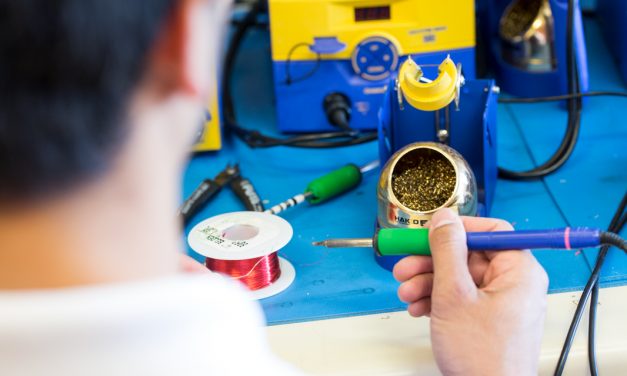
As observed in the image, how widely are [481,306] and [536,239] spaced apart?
0.08 meters

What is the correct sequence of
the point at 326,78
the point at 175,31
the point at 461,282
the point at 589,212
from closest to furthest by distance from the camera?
the point at 175,31 → the point at 461,282 → the point at 589,212 → the point at 326,78

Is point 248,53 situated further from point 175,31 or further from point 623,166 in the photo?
point 175,31

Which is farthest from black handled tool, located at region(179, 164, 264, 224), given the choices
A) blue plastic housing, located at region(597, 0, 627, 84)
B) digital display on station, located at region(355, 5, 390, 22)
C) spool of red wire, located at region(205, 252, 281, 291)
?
blue plastic housing, located at region(597, 0, 627, 84)

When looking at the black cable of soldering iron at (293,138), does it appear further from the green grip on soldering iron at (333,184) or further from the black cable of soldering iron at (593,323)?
the black cable of soldering iron at (593,323)

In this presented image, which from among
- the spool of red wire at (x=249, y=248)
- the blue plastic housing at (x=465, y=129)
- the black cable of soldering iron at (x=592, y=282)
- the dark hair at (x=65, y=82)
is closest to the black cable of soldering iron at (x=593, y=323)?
the black cable of soldering iron at (x=592, y=282)

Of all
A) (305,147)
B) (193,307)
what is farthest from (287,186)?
(193,307)

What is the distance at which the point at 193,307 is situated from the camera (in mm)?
362

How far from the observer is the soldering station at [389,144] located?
0.82m

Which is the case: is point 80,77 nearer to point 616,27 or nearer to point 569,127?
point 569,127

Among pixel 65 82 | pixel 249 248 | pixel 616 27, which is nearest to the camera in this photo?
pixel 65 82

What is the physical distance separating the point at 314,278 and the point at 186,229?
16cm

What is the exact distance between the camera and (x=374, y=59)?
104 centimetres

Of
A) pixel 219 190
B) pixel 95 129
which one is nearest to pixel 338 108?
pixel 219 190

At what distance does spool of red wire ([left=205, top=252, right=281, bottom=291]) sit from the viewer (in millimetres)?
823
